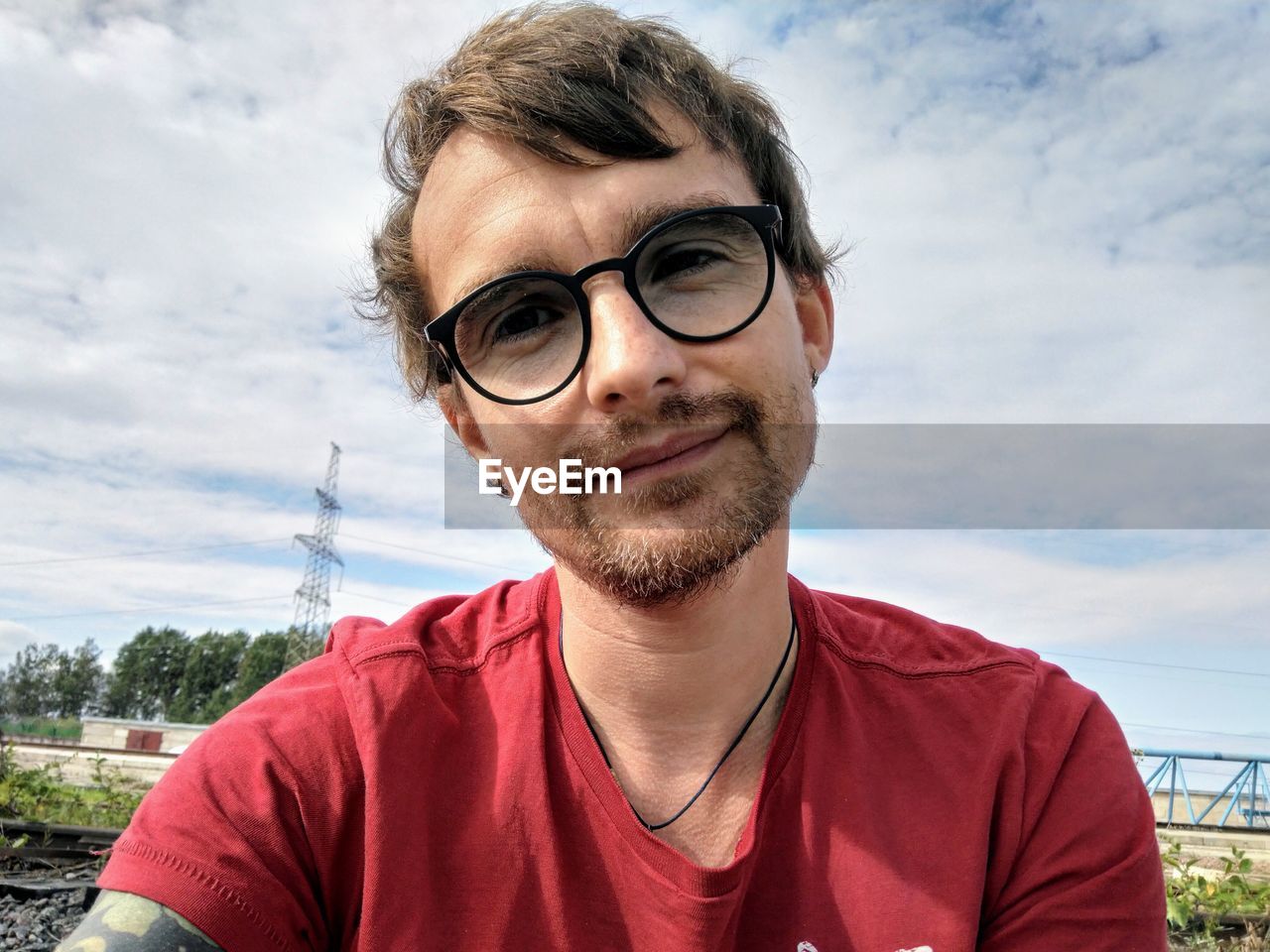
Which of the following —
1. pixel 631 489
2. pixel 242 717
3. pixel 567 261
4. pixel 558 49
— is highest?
pixel 558 49

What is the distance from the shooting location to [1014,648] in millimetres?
1943

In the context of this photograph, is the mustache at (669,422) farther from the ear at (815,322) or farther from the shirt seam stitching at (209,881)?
the shirt seam stitching at (209,881)

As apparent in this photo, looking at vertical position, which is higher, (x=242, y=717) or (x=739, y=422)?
(x=739, y=422)

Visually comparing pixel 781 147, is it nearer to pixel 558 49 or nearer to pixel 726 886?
pixel 558 49

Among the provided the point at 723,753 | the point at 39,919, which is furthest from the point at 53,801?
the point at 723,753

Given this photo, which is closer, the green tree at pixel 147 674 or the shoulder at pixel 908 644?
the shoulder at pixel 908 644

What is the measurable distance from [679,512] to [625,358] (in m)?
0.31

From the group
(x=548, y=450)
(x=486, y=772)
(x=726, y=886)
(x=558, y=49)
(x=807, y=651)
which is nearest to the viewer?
(x=726, y=886)

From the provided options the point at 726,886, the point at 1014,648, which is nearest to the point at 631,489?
the point at 726,886

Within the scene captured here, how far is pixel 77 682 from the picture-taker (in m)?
74.4

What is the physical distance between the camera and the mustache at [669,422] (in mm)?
1606

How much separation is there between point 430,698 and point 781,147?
1.89 m

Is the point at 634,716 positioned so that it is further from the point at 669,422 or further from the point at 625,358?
the point at 625,358

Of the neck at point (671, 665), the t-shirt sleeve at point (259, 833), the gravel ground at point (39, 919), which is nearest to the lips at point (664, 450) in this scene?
the neck at point (671, 665)
